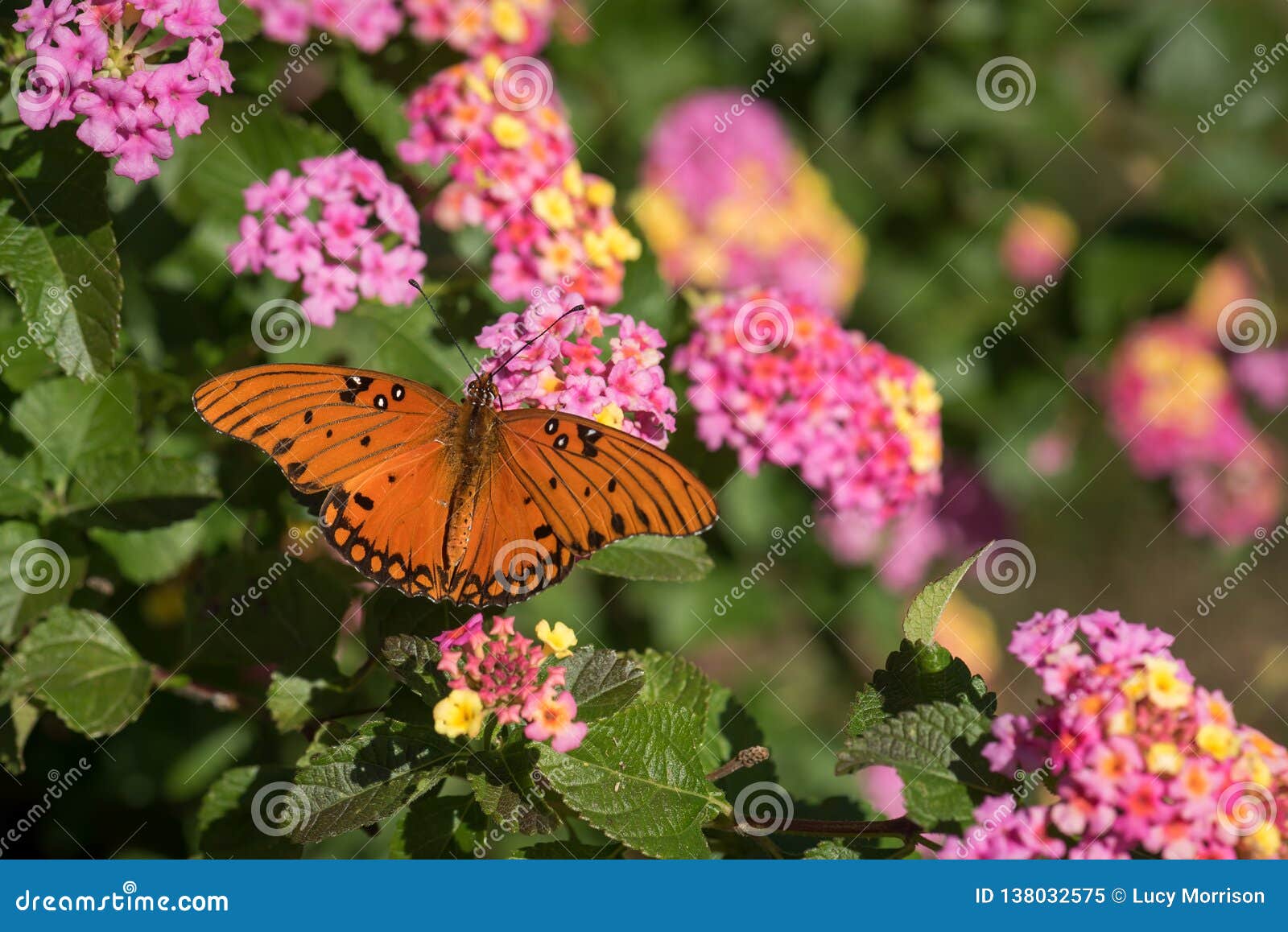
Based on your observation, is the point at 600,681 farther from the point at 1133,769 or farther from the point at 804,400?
the point at 804,400

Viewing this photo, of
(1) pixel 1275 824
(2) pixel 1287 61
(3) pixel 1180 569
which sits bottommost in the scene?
(1) pixel 1275 824

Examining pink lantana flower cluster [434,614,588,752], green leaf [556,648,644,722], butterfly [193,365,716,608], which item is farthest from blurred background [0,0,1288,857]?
pink lantana flower cluster [434,614,588,752]

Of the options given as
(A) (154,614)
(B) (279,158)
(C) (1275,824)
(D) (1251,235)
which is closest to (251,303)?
(B) (279,158)

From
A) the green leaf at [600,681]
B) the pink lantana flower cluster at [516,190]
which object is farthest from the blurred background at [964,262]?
the green leaf at [600,681]

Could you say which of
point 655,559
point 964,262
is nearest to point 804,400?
point 655,559

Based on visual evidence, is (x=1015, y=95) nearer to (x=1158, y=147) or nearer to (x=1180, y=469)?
(x=1158, y=147)

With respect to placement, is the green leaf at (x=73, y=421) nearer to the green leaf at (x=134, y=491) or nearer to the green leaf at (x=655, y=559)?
the green leaf at (x=134, y=491)
